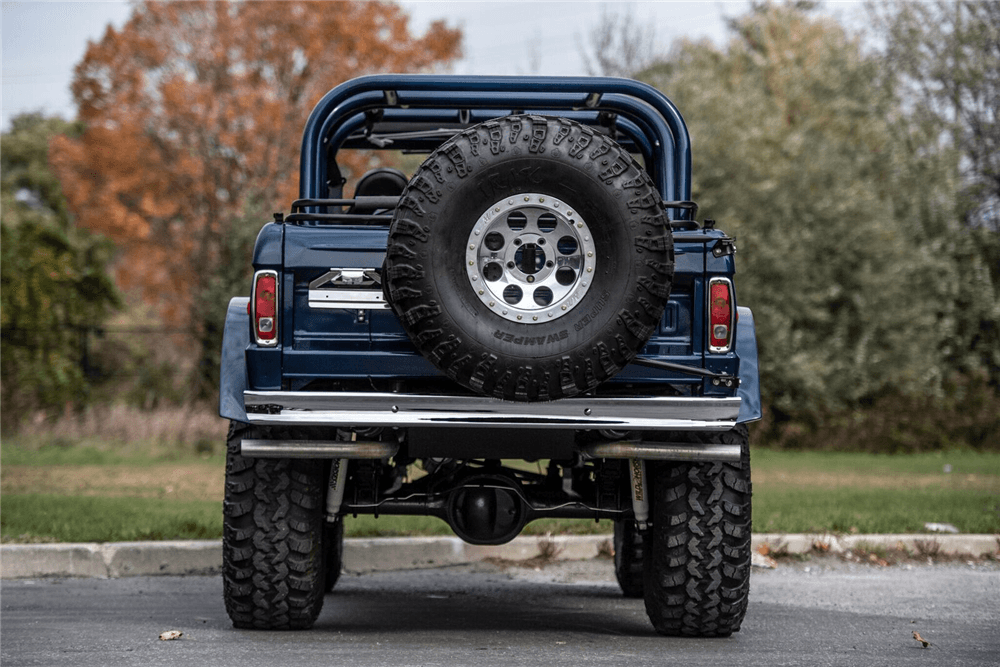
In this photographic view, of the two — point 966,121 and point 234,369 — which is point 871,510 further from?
point 966,121

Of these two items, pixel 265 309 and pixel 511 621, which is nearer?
pixel 265 309

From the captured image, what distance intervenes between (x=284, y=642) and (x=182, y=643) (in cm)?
42

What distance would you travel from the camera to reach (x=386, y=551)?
7887 mm

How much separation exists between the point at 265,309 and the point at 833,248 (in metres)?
15.8

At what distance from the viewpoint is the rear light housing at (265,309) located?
490 centimetres

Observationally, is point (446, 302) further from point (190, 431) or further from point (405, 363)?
point (190, 431)

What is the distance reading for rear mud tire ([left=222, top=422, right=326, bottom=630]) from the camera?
205 inches

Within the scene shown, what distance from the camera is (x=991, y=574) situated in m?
7.79

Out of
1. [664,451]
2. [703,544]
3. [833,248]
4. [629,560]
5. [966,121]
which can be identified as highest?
[966,121]

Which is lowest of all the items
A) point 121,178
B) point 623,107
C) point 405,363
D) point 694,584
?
point 694,584

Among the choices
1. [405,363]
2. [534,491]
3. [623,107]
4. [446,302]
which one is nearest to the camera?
[446,302]

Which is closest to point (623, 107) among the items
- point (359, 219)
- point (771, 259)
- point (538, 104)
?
point (538, 104)

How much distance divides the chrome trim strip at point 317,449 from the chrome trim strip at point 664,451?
2.79 feet

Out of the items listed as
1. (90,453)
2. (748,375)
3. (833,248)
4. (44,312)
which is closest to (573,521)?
(748,375)
